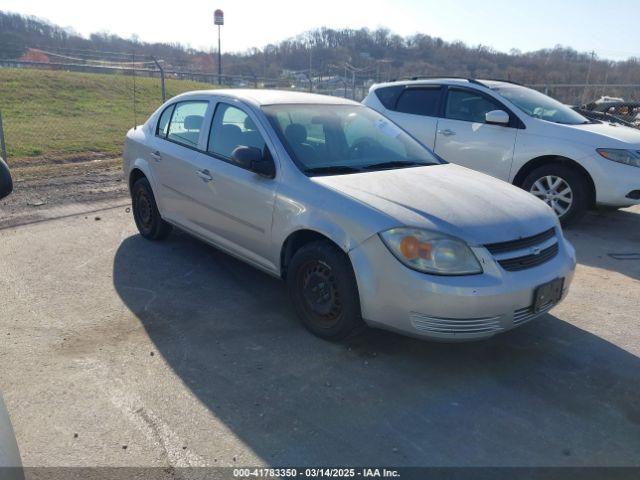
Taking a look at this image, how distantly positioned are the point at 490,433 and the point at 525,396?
0.46 metres

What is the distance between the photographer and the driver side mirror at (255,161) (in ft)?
12.4

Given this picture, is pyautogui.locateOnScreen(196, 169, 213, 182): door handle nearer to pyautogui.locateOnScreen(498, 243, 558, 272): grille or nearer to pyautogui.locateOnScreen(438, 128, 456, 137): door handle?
pyautogui.locateOnScreen(498, 243, 558, 272): grille

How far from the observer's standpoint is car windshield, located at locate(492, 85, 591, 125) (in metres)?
6.79

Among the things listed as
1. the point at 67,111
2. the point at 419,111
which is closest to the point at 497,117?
the point at 419,111

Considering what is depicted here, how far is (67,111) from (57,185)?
1038 centimetres

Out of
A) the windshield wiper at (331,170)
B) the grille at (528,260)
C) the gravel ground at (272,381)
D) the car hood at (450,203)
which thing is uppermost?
the windshield wiper at (331,170)

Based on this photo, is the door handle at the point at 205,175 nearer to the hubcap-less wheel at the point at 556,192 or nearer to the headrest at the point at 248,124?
the headrest at the point at 248,124

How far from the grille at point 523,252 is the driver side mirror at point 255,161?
64.3 inches

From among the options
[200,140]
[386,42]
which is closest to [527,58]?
Answer: [386,42]

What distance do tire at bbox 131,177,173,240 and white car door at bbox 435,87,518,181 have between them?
3930 millimetres

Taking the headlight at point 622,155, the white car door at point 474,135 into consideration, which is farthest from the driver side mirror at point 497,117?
the headlight at point 622,155

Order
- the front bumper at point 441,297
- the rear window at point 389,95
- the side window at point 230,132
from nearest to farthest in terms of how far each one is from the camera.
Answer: the front bumper at point 441,297 → the side window at point 230,132 → the rear window at point 389,95

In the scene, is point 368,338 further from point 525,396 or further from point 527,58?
point 527,58

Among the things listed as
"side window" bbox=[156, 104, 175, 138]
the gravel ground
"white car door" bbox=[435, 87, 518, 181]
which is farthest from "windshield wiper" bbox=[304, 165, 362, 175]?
"white car door" bbox=[435, 87, 518, 181]
